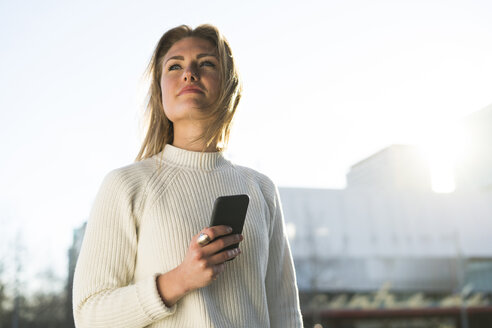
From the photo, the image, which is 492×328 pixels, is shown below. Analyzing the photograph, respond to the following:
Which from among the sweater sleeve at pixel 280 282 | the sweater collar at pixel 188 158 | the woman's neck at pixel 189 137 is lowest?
the sweater sleeve at pixel 280 282

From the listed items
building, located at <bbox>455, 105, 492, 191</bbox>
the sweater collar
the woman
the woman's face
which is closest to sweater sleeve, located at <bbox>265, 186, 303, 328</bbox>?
the woman

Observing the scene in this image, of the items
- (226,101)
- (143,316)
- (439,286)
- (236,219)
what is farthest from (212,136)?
(439,286)

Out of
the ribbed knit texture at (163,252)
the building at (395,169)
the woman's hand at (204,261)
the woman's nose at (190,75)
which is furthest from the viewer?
the building at (395,169)

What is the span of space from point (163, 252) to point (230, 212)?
182 millimetres

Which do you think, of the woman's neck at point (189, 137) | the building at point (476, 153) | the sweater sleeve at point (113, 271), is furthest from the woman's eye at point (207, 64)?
the building at point (476, 153)

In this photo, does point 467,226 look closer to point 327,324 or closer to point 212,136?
point 327,324

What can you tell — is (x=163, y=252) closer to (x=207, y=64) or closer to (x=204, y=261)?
(x=204, y=261)

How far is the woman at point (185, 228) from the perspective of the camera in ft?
3.12

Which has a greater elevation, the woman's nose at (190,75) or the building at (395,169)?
the building at (395,169)

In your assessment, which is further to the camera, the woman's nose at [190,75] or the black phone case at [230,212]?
the woman's nose at [190,75]

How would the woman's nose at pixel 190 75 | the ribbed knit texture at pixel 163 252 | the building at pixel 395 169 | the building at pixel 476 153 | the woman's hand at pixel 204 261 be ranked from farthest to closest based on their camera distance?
1. the building at pixel 395 169
2. the building at pixel 476 153
3. the woman's nose at pixel 190 75
4. the ribbed knit texture at pixel 163 252
5. the woman's hand at pixel 204 261

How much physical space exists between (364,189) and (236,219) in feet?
85.2

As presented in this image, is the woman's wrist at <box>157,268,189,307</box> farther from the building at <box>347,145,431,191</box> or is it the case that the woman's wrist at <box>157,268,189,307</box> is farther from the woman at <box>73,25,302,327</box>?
the building at <box>347,145,431,191</box>

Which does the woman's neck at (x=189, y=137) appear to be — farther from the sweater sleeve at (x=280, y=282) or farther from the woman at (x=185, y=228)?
the sweater sleeve at (x=280, y=282)
